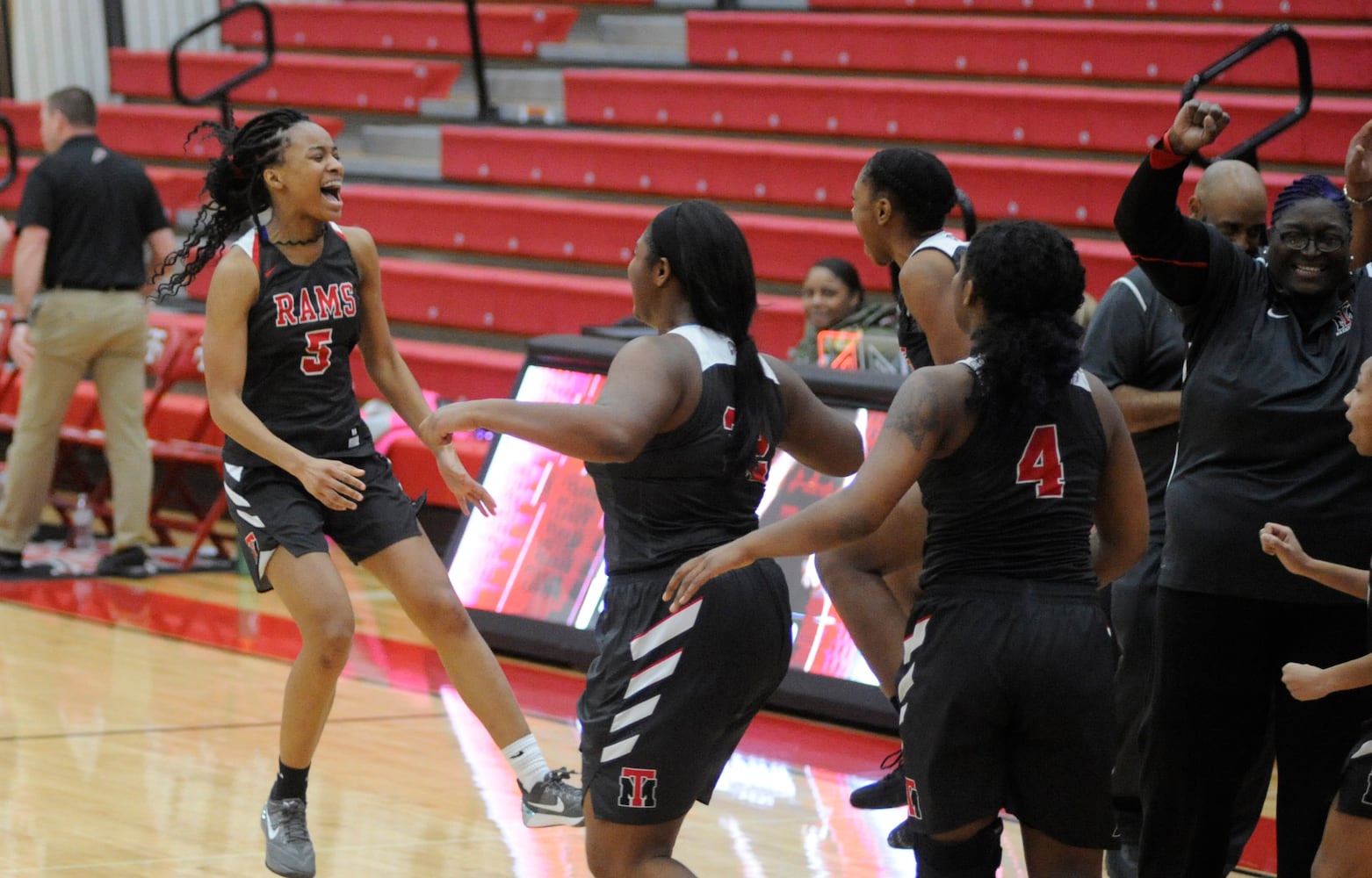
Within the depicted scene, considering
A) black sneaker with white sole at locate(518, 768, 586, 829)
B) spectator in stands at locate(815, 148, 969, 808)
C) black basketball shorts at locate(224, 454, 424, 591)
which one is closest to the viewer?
spectator in stands at locate(815, 148, 969, 808)

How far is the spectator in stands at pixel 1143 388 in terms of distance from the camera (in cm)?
459

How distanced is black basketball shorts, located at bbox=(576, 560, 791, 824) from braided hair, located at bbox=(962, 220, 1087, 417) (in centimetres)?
60

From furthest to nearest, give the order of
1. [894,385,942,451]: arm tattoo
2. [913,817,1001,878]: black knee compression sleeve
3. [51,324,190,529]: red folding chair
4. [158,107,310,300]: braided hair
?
1. [51,324,190,529]: red folding chair
2. [158,107,310,300]: braided hair
3. [913,817,1001,878]: black knee compression sleeve
4. [894,385,942,451]: arm tattoo

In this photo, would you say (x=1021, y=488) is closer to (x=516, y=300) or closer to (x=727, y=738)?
(x=727, y=738)

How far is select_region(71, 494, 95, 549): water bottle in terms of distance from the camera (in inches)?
364

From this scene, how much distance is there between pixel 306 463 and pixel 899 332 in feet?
4.66

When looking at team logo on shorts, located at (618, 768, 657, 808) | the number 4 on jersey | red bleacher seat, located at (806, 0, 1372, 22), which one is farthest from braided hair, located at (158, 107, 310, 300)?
red bleacher seat, located at (806, 0, 1372, 22)

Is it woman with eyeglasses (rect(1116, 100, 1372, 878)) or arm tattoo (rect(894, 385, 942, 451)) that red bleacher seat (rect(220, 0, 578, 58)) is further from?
arm tattoo (rect(894, 385, 942, 451))

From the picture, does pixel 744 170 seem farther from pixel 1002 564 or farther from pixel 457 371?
pixel 1002 564

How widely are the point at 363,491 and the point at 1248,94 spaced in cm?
688

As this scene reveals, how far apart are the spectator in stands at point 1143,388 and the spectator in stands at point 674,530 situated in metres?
1.60

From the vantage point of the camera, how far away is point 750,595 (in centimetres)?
332

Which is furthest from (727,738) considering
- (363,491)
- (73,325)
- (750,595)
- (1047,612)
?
(73,325)

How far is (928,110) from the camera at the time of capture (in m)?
10.2
